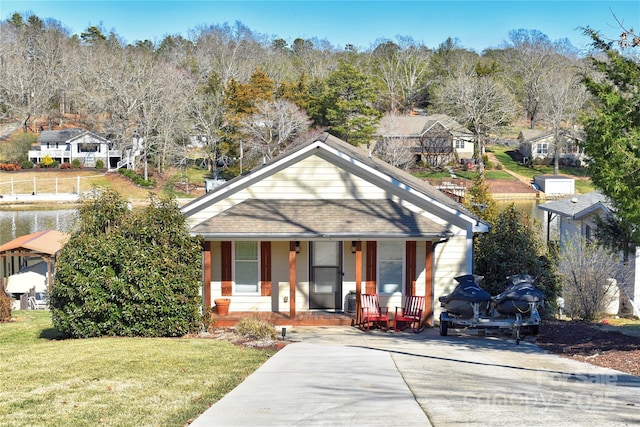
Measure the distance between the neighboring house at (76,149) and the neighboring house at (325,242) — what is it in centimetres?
6371

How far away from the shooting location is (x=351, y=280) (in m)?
18.6

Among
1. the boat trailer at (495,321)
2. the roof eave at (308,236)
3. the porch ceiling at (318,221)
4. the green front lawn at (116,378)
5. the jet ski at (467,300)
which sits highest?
the porch ceiling at (318,221)

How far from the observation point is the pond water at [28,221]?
4869cm

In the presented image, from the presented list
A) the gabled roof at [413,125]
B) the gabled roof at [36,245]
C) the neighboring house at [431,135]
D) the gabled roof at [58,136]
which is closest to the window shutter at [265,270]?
the gabled roof at [36,245]

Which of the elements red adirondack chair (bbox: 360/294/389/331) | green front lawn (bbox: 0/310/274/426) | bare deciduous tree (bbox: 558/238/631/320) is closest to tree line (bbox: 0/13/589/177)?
bare deciduous tree (bbox: 558/238/631/320)

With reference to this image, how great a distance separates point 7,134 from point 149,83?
23255 millimetres

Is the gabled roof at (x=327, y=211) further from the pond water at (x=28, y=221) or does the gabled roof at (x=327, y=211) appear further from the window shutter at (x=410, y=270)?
the pond water at (x=28, y=221)

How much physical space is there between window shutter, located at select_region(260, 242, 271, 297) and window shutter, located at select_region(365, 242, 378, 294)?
258 centimetres

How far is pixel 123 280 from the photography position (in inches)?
579

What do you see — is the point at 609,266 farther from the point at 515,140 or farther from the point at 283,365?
the point at 515,140

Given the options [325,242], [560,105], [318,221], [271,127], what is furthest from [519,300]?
[560,105]

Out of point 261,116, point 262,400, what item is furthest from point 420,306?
point 261,116

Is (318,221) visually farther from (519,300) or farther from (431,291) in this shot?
(519,300)

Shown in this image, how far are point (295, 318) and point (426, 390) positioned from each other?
8364mm
